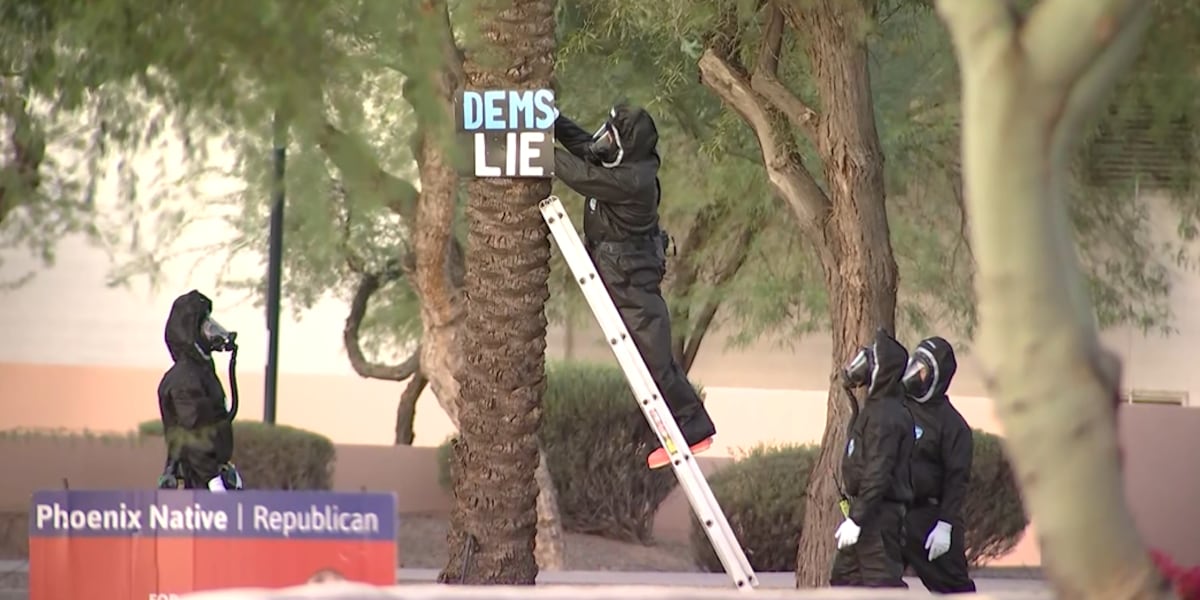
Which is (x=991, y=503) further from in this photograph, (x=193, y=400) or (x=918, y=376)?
(x=193, y=400)

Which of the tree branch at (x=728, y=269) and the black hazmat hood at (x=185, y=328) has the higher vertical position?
the tree branch at (x=728, y=269)

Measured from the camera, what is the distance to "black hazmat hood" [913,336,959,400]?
36.1 feet

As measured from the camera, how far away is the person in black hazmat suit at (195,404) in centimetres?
1159

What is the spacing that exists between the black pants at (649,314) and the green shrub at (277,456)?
944 centimetres

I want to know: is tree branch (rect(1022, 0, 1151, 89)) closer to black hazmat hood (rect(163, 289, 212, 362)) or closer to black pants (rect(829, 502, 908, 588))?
black pants (rect(829, 502, 908, 588))

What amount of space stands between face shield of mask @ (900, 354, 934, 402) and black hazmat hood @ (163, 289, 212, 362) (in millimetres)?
4232

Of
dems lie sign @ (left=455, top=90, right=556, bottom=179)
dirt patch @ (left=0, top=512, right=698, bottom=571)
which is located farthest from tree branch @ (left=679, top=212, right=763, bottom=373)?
dems lie sign @ (left=455, top=90, right=556, bottom=179)

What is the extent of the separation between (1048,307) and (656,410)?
13.8ft

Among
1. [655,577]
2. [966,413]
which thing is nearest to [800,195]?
[655,577]

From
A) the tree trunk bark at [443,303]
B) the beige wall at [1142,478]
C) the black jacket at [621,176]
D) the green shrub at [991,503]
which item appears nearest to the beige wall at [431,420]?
the beige wall at [1142,478]

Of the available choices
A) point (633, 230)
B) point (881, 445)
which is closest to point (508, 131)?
point (633, 230)

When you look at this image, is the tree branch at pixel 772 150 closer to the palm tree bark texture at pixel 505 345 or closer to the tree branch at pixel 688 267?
Result: the palm tree bark texture at pixel 505 345

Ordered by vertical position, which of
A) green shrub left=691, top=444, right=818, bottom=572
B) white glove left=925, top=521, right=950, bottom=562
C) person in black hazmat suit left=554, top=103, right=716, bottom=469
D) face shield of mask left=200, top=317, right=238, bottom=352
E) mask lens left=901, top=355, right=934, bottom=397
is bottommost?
green shrub left=691, top=444, right=818, bottom=572

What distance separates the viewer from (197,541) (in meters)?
7.88
